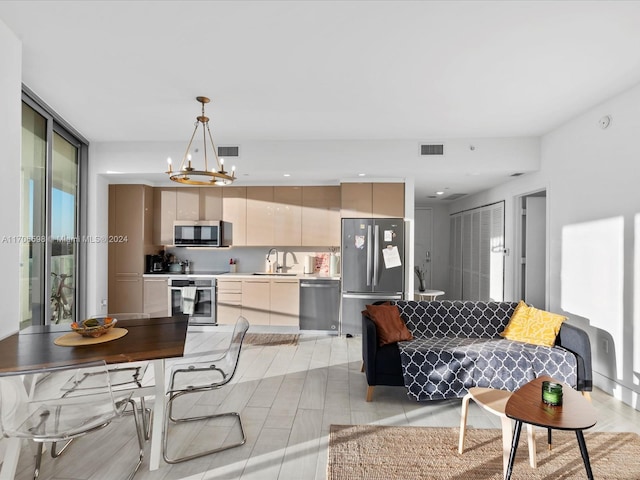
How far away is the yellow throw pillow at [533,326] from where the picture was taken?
11.2ft

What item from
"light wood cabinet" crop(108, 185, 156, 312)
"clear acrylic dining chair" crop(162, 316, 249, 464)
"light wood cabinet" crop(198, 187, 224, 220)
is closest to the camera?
"clear acrylic dining chair" crop(162, 316, 249, 464)

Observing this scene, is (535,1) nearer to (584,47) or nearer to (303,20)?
(584,47)

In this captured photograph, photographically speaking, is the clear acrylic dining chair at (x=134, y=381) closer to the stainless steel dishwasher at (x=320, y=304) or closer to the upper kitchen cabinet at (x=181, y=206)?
the stainless steel dishwasher at (x=320, y=304)

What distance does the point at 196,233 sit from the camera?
5824 mm

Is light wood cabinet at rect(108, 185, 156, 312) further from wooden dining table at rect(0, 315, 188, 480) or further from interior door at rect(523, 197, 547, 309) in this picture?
interior door at rect(523, 197, 547, 309)

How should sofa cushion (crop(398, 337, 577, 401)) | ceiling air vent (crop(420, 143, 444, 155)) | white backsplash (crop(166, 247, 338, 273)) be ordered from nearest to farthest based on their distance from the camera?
sofa cushion (crop(398, 337, 577, 401)) < ceiling air vent (crop(420, 143, 444, 155)) < white backsplash (crop(166, 247, 338, 273))

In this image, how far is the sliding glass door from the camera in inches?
148

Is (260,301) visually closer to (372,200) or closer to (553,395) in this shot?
(372,200)

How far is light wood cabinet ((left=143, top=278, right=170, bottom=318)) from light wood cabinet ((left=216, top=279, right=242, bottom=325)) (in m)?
0.83

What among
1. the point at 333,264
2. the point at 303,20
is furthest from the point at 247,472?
the point at 333,264

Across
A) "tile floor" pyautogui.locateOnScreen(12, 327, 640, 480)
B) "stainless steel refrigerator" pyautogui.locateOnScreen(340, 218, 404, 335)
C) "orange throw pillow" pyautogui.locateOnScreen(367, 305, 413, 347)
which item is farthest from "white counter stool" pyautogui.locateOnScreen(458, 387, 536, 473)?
"stainless steel refrigerator" pyautogui.locateOnScreen(340, 218, 404, 335)

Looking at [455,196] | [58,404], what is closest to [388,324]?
[58,404]

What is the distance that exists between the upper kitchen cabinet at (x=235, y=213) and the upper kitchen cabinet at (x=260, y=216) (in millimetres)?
63

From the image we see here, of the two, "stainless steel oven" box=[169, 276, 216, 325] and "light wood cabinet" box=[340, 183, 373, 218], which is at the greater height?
"light wood cabinet" box=[340, 183, 373, 218]
